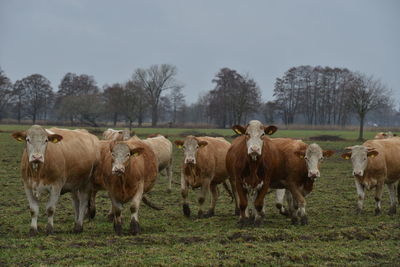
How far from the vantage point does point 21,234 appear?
27.3 ft

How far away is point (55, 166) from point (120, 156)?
1233 millimetres

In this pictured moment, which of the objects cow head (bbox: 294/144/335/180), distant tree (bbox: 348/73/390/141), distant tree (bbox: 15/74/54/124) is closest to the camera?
cow head (bbox: 294/144/335/180)

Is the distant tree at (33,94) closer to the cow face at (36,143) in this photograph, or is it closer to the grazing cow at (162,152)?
the grazing cow at (162,152)

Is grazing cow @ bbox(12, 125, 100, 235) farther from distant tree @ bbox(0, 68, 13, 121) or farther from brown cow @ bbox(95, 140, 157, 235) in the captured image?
distant tree @ bbox(0, 68, 13, 121)

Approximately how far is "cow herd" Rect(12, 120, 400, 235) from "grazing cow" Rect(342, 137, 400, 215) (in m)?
0.02

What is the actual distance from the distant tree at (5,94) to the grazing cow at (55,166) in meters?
68.9

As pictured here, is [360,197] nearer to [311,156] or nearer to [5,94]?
[311,156]

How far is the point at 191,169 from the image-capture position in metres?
11.0

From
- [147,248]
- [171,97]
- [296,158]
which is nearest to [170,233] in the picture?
[147,248]

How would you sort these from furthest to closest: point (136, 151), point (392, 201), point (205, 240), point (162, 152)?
point (162, 152) < point (392, 201) < point (136, 151) < point (205, 240)

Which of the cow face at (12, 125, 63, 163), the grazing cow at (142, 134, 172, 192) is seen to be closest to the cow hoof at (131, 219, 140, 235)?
the cow face at (12, 125, 63, 163)

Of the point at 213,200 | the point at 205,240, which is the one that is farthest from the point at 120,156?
the point at 213,200

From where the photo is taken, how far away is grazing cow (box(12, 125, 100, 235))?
320 inches

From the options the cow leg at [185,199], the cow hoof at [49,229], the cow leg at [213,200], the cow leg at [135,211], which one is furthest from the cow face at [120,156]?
the cow leg at [213,200]
